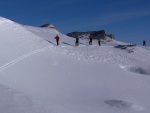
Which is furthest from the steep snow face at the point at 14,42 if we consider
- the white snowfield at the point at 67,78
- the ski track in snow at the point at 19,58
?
the ski track in snow at the point at 19,58

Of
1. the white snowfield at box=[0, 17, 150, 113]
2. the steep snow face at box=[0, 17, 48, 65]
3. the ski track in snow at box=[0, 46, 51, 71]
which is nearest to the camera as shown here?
the white snowfield at box=[0, 17, 150, 113]

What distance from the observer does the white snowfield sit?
13.8 meters

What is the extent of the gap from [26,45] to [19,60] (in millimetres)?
5405

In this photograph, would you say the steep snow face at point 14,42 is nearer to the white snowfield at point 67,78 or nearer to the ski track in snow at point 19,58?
the white snowfield at point 67,78

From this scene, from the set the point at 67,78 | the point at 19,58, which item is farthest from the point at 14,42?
the point at 67,78

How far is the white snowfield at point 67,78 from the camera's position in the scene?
13.8 metres

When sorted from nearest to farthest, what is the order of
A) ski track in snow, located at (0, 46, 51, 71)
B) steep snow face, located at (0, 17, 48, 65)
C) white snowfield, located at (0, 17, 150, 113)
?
white snowfield, located at (0, 17, 150, 113)
ski track in snow, located at (0, 46, 51, 71)
steep snow face, located at (0, 17, 48, 65)

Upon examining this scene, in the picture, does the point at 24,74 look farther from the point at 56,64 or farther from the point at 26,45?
the point at 26,45

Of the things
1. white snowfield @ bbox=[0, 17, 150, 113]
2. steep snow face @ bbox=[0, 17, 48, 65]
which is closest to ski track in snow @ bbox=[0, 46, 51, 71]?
white snowfield @ bbox=[0, 17, 150, 113]

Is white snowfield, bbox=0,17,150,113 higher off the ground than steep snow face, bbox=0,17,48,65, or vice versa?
steep snow face, bbox=0,17,48,65

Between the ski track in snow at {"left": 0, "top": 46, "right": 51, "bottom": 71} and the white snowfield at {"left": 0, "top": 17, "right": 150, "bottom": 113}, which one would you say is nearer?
the white snowfield at {"left": 0, "top": 17, "right": 150, "bottom": 113}

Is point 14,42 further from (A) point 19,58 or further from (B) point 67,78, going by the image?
(B) point 67,78

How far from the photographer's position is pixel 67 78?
20.8 meters

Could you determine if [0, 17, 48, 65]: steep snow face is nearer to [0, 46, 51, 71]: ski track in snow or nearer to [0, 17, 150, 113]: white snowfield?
[0, 17, 150, 113]: white snowfield
